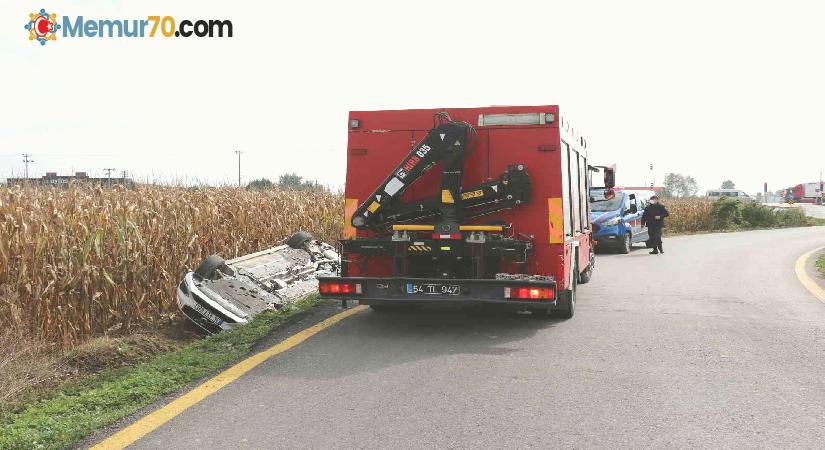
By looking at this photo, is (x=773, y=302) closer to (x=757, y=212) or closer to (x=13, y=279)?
(x=13, y=279)

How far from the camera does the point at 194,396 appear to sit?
5.09m

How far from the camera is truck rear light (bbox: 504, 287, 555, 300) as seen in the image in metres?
7.14

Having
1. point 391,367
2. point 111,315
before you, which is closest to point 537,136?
point 391,367

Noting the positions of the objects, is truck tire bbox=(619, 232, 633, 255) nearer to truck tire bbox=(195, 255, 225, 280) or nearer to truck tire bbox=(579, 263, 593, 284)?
truck tire bbox=(579, 263, 593, 284)

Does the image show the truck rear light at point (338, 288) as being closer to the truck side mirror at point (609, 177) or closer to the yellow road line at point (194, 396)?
the yellow road line at point (194, 396)

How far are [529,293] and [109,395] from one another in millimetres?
3866

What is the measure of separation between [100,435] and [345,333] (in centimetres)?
336

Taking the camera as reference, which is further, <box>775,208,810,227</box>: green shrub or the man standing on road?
<box>775,208,810,227</box>: green shrub

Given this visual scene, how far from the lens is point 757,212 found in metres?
37.8

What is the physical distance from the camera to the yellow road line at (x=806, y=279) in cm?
1088

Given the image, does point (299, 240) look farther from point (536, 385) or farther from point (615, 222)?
point (615, 222)

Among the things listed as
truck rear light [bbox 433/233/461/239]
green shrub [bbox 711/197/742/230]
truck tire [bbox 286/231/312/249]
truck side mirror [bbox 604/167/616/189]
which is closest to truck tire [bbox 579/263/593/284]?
truck side mirror [bbox 604/167/616/189]

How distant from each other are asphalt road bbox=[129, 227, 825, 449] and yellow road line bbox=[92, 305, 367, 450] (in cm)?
8

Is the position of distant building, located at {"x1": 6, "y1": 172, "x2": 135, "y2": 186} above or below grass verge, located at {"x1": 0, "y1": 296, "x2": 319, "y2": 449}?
above
